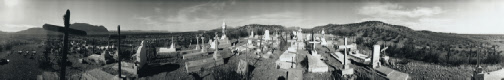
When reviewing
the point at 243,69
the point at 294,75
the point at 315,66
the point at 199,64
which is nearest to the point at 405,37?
the point at 315,66

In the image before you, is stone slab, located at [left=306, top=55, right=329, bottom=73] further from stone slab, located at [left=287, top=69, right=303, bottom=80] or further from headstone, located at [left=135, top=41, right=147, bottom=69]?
headstone, located at [left=135, top=41, right=147, bottom=69]

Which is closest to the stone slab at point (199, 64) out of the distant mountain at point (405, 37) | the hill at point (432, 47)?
the hill at point (432, 47)

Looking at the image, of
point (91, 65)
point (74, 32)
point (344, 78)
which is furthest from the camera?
point (91, 65)

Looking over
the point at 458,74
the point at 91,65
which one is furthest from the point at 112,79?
the point at 458,74

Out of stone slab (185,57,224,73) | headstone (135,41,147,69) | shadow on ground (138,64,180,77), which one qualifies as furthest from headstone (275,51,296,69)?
headstone (135,41,147,69)

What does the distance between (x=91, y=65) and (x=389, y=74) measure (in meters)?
16.2

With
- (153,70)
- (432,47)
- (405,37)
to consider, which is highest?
(405,37)

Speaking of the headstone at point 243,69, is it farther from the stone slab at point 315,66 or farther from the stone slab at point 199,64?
the stone slab at point 315,66

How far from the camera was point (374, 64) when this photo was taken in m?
12.1

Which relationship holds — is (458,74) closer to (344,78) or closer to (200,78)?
(344,78)

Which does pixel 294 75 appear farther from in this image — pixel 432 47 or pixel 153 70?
pixel 432 47

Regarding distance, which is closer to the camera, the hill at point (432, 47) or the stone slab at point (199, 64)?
the stone slab at point (199, 64)

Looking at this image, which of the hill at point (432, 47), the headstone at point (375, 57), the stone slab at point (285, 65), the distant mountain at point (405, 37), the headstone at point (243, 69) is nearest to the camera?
the headstone at point (243, 69)

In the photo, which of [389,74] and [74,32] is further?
[389,74]
